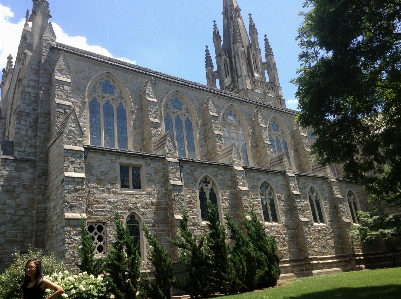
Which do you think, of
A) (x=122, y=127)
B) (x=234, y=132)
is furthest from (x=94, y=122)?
(x=234, y=132)

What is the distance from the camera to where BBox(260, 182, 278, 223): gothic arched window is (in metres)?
22.0

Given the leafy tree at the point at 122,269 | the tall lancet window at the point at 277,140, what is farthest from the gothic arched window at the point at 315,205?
the leafy tree at the point at 122,269

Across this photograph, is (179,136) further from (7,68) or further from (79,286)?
(7,68)

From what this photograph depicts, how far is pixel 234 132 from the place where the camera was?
28.3 m

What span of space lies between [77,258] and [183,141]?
41.5 feet

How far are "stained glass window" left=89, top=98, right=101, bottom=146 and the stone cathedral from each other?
7cm

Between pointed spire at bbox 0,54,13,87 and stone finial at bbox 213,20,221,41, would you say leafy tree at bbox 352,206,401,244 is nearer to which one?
pointed spire at bbox 0,54,13,87

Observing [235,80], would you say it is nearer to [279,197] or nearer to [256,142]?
[256,142]

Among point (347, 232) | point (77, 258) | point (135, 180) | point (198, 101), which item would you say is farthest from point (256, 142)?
point (77, 258)

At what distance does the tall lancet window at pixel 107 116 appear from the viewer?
831 inches

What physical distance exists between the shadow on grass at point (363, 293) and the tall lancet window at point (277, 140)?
19.3m

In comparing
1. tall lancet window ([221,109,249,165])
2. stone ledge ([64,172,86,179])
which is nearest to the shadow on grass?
stone ledge ([64,172,86,179])

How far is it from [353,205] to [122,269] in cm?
2289

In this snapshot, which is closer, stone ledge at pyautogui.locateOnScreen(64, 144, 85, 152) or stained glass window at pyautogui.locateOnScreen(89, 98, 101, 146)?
stone ledge at pyautogui.locateOnScreen(64, 144, 85, 152)
